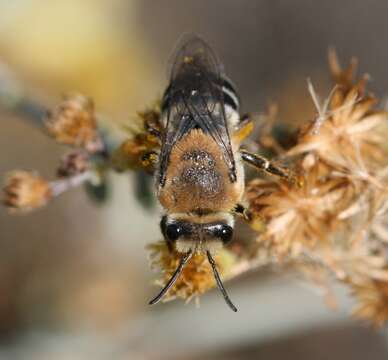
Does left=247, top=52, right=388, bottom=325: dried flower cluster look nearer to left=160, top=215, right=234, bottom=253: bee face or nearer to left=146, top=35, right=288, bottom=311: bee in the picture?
left=146, top=35, right=288, bottom=311: bee

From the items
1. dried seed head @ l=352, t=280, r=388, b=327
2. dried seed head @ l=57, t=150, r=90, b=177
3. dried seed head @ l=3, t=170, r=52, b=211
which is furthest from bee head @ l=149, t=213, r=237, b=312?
dried seed head @ l=352, t=280, r=388, b=327

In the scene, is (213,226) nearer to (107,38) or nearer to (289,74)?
(107,38)

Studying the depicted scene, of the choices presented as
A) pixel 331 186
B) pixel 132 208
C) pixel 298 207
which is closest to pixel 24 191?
pixel 298 207

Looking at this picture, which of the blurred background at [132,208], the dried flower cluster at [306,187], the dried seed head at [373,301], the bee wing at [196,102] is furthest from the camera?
the blurred background at [132,208]

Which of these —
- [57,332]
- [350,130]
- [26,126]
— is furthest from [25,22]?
[350,130]

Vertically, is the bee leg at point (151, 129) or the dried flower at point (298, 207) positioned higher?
the bee leg at point (151, 129)

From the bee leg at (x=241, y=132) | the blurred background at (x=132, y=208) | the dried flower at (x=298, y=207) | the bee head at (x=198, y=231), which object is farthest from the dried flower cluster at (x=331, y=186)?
the blurred background at (x=132, y=208)

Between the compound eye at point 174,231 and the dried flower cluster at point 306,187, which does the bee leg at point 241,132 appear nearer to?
the dried flower cluster at point 306,187
